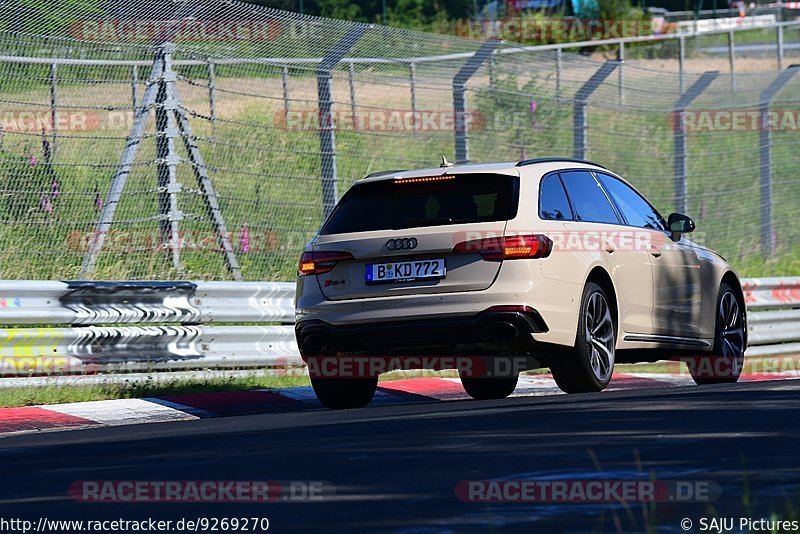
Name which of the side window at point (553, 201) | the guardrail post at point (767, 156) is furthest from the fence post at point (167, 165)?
the guardrail post at point (767, 156)

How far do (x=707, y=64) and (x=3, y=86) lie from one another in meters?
37.7

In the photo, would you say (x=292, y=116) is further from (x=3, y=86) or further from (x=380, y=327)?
(x=380, y=327)

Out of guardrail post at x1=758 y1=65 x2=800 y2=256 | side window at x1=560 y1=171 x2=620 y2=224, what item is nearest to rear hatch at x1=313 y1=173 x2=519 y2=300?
side window at x1=560 y1=171 x2=620 y2=224

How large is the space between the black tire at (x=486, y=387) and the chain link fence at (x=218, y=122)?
8.71ft

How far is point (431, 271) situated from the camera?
941 centimetres

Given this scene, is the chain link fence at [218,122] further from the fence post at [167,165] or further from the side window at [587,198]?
the side window at [587,198]

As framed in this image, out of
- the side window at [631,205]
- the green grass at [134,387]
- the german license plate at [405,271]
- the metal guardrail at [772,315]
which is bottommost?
the metal guardrail at [772,315]

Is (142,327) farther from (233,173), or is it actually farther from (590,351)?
(590,351)

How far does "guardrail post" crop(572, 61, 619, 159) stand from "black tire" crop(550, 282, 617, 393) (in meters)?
7.41

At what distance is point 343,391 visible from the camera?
1049 centimetres

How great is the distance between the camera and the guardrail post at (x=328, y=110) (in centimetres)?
1401

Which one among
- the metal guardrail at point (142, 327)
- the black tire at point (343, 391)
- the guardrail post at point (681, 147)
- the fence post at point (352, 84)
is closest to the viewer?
the black tire at point (343, 391)

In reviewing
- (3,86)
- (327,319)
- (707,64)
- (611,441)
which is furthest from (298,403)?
(707,64)

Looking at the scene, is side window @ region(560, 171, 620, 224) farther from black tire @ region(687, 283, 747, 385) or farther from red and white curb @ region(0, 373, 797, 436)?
black tire @ region(687, 283, 747, 385)
